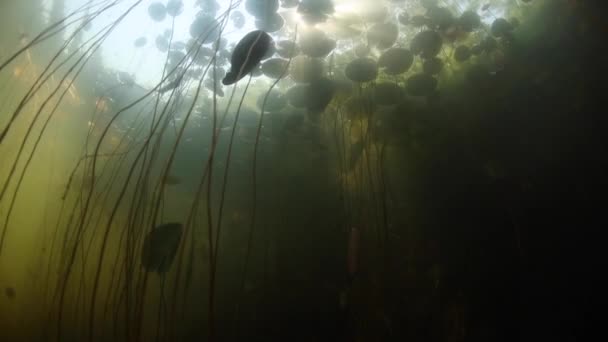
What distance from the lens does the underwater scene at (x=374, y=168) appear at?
3.44 ft

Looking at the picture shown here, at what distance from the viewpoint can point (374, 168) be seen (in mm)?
1142

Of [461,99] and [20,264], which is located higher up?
[461,99]

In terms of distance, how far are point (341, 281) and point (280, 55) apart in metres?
0.86

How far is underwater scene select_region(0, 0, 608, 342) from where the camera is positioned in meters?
1.05

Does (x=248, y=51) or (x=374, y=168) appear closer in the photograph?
(x=248, y=51)

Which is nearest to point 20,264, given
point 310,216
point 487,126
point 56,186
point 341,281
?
point 56,186

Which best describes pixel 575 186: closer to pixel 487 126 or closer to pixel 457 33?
Result: pixel 487 126

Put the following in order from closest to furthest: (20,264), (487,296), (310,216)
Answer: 1. (487,296)
2. (310,216)
3. (20,264)

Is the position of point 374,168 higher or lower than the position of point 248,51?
lower

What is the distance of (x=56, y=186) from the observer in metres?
1.52

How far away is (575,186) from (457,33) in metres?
0.71

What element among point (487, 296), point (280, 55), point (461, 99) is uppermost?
point (280, 55)

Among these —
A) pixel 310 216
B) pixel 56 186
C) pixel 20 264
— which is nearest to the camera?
pixel 310 216

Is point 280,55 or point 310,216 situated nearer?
point 280,55
